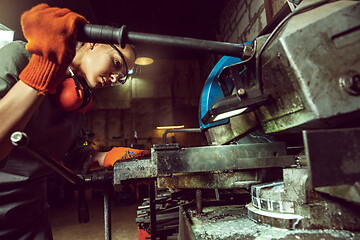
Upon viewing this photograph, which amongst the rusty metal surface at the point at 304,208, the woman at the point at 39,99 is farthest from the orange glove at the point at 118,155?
the rusty metal surface at the point at 304,208

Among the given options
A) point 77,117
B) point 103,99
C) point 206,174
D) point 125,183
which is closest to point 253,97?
point 206,174

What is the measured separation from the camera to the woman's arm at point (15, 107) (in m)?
0.69

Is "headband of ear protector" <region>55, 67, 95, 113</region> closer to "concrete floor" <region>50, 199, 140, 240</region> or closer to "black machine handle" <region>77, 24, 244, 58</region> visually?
"black machine handle" <region>77, 24, 244, 58</region>

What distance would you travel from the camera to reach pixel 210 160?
907 mm

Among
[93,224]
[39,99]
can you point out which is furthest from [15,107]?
[93,224]

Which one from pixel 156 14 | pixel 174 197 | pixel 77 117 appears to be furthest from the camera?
pixel 156 14

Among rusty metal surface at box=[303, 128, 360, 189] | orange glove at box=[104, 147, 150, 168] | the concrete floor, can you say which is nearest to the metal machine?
rusty metal surface at box=[303, 128, 360, 189]

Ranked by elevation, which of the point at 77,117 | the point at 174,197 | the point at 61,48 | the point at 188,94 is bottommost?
the point at 174,197

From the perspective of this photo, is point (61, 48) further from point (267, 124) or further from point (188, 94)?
point (188, 94)

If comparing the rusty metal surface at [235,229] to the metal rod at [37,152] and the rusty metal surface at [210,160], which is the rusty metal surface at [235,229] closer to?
the rusty metal surface at [210,160]

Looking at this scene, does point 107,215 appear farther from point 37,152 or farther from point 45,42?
point 45,42

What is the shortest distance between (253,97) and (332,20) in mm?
337

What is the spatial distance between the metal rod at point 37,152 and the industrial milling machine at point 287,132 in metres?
0.19

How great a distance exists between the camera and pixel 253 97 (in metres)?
0.80
